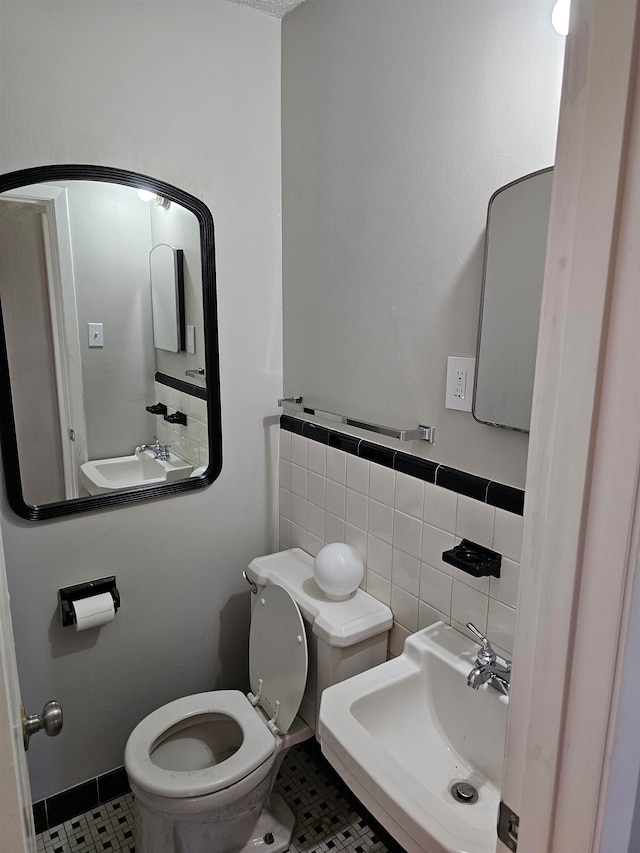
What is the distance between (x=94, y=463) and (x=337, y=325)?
836 mm

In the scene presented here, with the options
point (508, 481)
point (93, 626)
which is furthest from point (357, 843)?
point (508, 481)

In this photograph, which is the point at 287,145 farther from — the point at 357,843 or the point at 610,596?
the point at 357,843

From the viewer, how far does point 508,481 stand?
1.25 meters

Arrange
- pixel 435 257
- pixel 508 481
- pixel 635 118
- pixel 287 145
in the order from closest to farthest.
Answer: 1. pixel 635 118
2. pixel 508 481
3. pixel 435 257
4. pixel 287 145

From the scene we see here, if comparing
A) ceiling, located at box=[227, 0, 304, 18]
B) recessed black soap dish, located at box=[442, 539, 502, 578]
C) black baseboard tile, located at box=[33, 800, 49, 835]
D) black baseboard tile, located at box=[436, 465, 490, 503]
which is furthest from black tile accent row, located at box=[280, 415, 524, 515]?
black baseboard tile, located at box=[33, 800, 49, 835]

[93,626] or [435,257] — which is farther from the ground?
[435,257]

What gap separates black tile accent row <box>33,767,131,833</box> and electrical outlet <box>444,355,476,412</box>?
1.60 meters

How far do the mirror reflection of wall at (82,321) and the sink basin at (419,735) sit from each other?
0.98m

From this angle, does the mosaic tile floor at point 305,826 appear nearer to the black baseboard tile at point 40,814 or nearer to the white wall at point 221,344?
the black baseboard tile at point 40,814

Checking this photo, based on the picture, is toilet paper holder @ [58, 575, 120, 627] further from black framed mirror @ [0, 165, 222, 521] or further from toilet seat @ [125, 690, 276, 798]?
toilet seat @ [125, 690, 276, 798]

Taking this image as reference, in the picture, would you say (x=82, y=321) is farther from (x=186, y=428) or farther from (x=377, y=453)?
(x=377, y=453)

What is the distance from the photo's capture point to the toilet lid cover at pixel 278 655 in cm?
160

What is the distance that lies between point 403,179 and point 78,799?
2.06 metres

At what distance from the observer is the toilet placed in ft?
4.75
